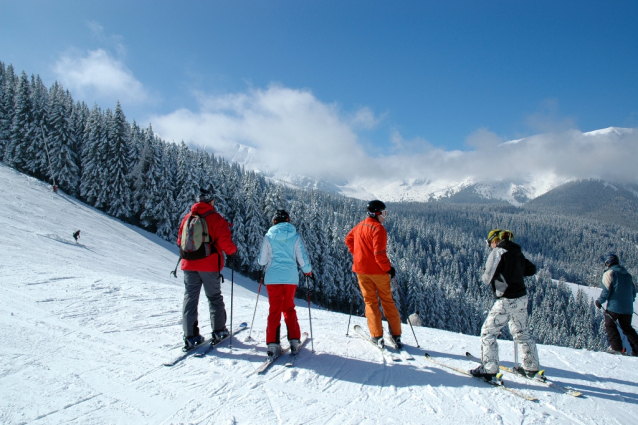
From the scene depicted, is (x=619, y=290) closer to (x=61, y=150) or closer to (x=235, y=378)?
(x=235, y=378)

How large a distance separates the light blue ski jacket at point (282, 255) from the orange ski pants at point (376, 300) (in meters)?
1.27

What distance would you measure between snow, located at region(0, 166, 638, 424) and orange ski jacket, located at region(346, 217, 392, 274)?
149 centimetres

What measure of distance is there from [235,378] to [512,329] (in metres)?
4.05

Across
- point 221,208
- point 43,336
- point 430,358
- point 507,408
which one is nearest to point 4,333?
point 43,336

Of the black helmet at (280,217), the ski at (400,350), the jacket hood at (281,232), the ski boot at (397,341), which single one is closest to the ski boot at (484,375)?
the ski at (400,350)

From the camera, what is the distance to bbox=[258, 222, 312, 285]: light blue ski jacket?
16.1 ft

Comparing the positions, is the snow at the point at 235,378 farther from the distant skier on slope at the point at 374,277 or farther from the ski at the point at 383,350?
the distant skier on slope at the point at 374,277

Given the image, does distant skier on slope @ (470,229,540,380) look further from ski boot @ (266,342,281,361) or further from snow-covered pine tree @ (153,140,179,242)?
snow-covered pine tree @ (153,140,179,242)

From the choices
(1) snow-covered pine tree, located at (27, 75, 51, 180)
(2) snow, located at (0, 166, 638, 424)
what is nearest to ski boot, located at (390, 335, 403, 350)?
(2) snow, located at (0, 166, 638, 424)

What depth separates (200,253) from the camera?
193 inches

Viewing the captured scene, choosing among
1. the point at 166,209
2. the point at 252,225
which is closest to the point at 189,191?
the point at 166,209

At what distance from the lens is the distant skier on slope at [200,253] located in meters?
4.88

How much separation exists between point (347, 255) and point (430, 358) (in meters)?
36.5

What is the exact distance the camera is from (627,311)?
6.76m
